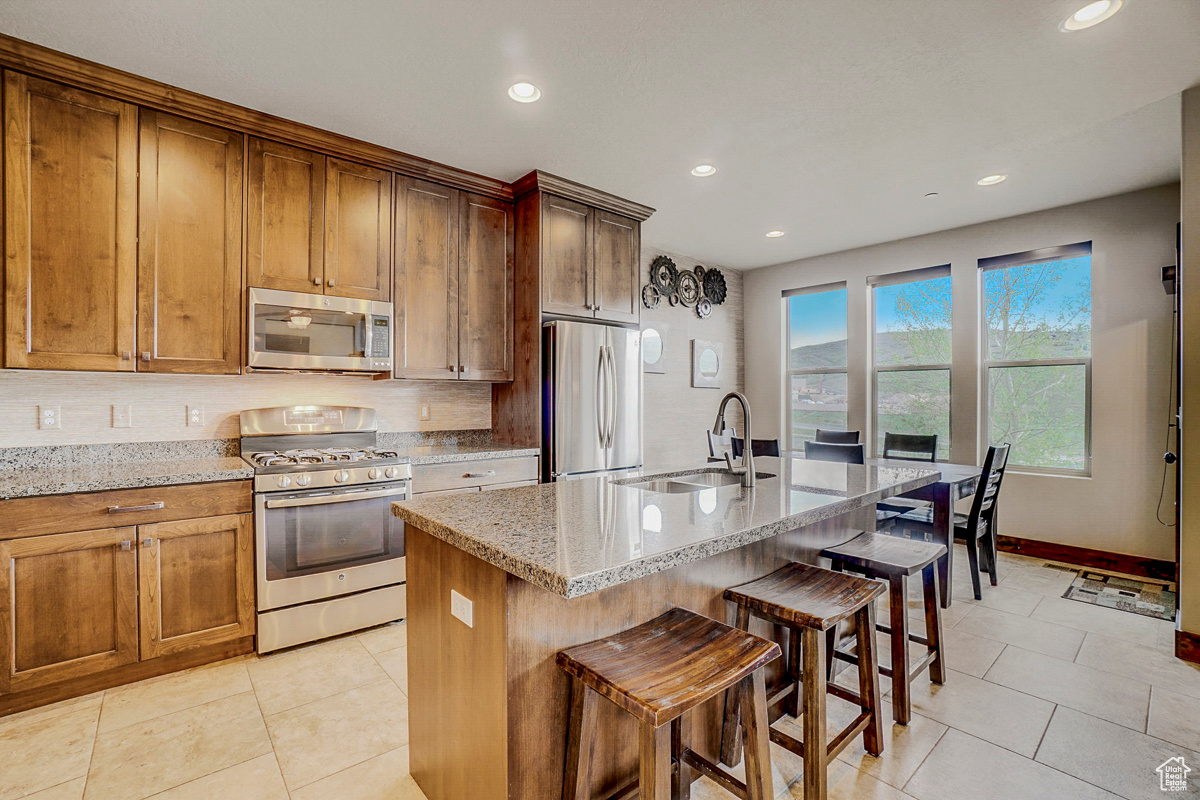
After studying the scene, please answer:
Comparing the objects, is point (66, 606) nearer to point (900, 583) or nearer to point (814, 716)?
point (814, 716)

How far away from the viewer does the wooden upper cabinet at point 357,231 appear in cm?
293

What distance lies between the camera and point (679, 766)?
4.96 feet

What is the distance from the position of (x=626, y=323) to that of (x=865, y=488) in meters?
2.40

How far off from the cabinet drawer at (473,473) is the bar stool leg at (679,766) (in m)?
→ 1.93

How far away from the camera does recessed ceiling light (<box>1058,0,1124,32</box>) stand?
1896 millimetres

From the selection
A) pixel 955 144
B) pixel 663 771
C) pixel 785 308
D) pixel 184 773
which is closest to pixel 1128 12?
pixel 955 144

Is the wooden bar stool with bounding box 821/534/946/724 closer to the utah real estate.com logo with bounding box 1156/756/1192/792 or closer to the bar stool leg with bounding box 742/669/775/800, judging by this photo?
the utah real estate.com logo with bounding box 1156/756/1192/792

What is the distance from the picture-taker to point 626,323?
399 centimetres

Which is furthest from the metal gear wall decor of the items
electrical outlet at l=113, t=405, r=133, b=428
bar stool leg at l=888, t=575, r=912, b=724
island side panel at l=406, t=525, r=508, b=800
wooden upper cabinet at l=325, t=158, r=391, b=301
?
island side panel at l=406, t=525, r=508, b=800

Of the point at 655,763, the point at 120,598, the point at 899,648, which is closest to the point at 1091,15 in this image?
the point at 899,648

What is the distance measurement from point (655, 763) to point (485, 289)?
2.98 metres

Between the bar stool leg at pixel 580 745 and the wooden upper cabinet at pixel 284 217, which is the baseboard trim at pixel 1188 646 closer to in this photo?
the bar stool leg at pixel 580 745

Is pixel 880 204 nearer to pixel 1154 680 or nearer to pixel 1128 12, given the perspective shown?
pixel 1128 12

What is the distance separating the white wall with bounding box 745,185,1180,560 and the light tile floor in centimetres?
145
